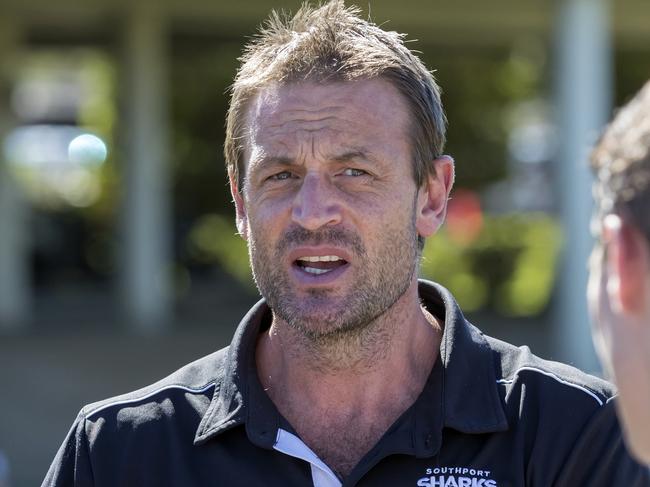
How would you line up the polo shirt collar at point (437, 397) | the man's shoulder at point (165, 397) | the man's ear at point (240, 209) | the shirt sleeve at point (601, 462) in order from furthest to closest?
the man's ear at point (240, 209) → the man's shoulder at point (165, 397) → the polo shirt collar at point (437, 397) → the shirt sleeve at point (601, 462)

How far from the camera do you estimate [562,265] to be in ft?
32.7

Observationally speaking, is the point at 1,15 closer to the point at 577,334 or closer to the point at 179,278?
the point at 179,278

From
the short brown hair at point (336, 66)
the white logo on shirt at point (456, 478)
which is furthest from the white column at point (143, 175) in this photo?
the white logo on shirt at point (456, 478)

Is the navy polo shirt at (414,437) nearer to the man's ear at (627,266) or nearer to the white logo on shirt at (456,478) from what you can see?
the white logo on shirt at (456,478)

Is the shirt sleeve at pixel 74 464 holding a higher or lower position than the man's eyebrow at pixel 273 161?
lower

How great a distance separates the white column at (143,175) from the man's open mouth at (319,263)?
1025 centimetres

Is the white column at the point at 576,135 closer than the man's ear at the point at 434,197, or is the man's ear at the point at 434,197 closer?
the man's ear at the point at 434,197

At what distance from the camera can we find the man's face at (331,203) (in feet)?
8.30

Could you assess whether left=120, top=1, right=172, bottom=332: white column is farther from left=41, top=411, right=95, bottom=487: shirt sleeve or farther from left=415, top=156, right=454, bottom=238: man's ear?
left=41, top=411, right=95, bottom=487: shirt sleeve

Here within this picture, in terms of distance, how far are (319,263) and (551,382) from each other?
576 mm

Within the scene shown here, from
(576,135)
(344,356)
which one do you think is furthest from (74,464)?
(576,135)

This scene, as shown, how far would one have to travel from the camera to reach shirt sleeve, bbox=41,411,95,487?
2.43 meters

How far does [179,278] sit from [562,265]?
8.23 meters

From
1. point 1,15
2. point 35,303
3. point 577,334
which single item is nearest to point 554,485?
point 577,334
